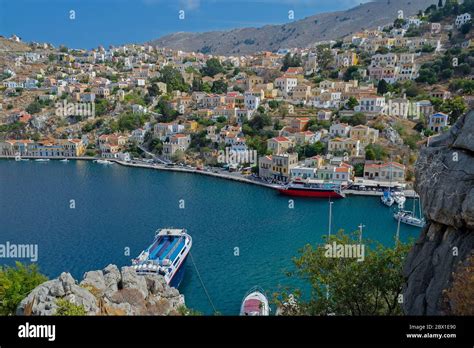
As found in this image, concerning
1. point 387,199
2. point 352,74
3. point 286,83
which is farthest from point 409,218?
point 286,83

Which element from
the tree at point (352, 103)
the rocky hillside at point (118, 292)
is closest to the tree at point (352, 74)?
the tree at point (352, 103)

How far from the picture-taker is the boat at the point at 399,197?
55.8ft

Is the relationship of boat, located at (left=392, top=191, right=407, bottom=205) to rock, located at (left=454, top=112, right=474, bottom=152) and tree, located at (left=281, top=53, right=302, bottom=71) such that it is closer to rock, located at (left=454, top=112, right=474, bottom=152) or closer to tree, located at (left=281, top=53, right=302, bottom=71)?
rock, located at (left=454, top=112, right=474, bottom=152)

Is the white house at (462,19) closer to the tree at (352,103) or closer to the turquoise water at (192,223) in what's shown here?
the tree at (352,103)

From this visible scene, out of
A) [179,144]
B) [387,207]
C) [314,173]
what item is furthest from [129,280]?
[179,144]

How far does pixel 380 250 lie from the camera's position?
495cm

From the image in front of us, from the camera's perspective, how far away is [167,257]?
38.2ft

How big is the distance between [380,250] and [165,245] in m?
8.81

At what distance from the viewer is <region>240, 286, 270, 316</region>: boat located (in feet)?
27.2

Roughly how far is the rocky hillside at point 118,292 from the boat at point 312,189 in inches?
432

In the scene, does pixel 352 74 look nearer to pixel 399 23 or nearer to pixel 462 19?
pixel 462 19

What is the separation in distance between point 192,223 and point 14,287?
364 inches
